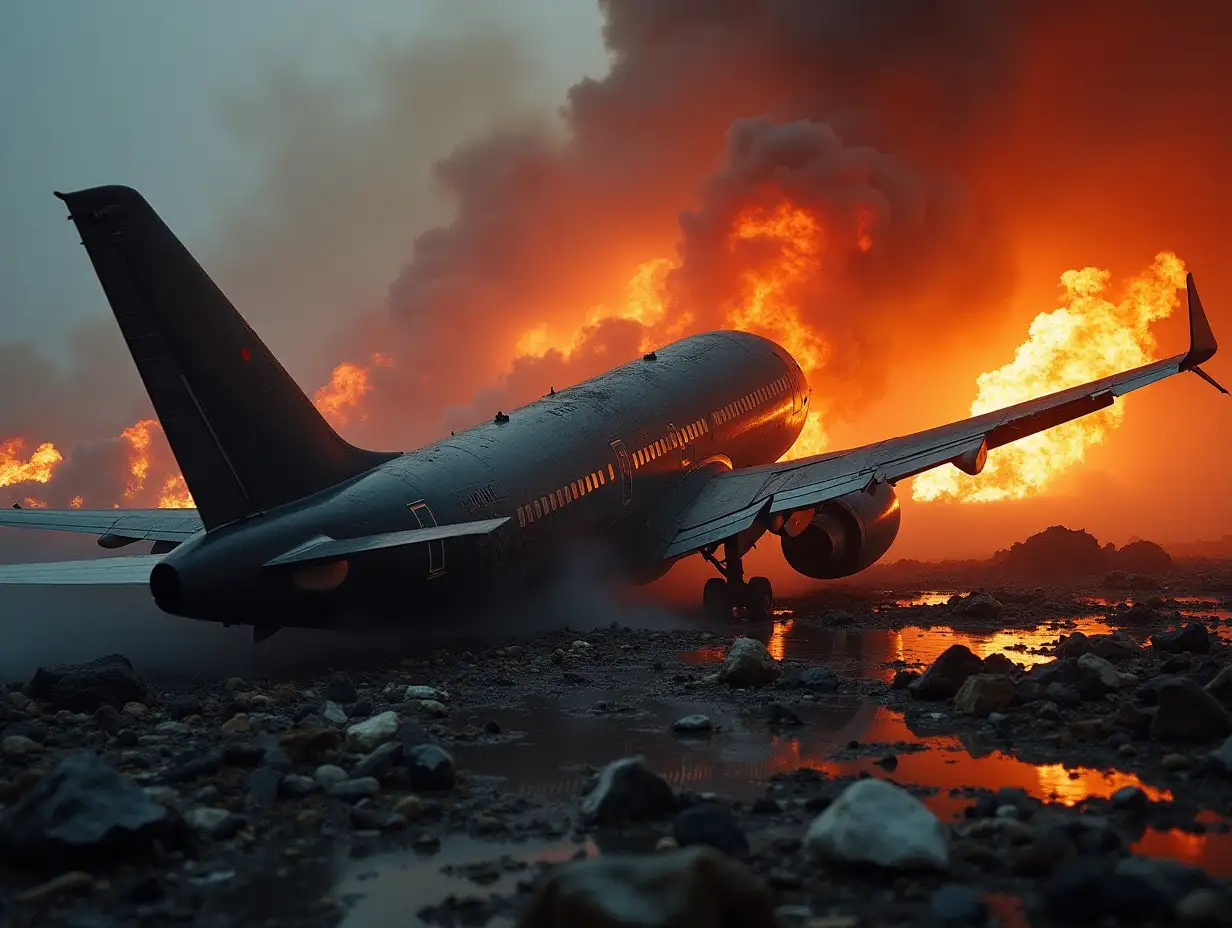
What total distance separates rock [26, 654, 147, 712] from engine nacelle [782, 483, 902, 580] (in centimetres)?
1546

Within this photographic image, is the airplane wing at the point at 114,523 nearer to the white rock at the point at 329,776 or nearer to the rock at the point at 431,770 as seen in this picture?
the white rock at the point at 329,776

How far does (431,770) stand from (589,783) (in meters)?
1.44

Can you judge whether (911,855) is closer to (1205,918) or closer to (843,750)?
(1205,918)

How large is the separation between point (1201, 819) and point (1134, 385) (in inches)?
672

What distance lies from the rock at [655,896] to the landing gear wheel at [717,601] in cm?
1911

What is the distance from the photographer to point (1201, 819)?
996cm

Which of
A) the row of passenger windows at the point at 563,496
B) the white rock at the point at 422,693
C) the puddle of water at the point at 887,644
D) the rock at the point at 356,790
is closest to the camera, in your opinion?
the rock at the point at 356,790

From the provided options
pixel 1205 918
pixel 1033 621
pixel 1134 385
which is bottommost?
pixel 1205 918

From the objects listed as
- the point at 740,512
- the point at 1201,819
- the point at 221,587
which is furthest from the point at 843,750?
the point at 740,512

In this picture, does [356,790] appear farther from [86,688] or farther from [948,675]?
[948,675]

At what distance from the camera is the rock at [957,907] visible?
7863 mm

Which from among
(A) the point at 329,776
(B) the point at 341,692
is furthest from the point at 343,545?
(A) the point at 329,776

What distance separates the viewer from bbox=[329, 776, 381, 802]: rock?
11.2 meters

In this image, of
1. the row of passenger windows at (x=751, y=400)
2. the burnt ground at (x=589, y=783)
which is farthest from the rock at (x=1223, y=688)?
the row of passenger windows at (x=751, y=400)
